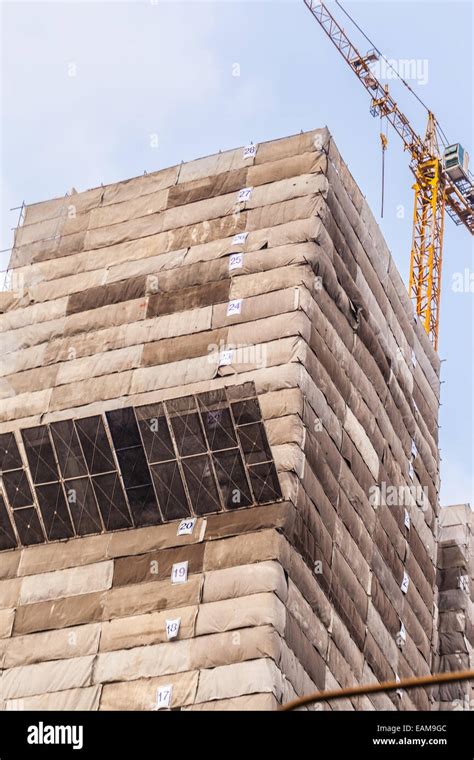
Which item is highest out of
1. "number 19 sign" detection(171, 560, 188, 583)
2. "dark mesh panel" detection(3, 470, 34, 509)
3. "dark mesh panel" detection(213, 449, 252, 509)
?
"dark mesh panel" detection(3, 470, 34, 509)

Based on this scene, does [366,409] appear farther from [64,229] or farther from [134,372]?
[64,229]

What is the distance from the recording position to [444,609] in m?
70.1

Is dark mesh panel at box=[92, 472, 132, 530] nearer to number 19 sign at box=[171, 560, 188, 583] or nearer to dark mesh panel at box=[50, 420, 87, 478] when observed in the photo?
dark mesh panel at box=[50, 420, 87, 478]

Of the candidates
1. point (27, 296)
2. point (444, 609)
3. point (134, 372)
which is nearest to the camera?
point (134, 372)

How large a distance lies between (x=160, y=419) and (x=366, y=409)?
399 inches

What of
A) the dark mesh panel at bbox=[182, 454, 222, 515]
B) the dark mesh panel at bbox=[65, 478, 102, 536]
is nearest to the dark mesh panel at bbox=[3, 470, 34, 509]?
the dark mesh panel at bbox=[65, 478, 102, 536]

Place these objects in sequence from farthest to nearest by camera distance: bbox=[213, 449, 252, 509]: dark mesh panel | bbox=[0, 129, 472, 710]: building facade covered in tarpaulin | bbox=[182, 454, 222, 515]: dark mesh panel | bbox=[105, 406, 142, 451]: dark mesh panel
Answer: bbox=[105, 406, 142, 451]: dark mesh panel < bbox=[182, 454, 222, 515]: dark mesh panel < bbox=[213, 449, 252, 509]: dark mesh panel < bbox=[0, 129, 472, 710]: building facade covered in tarpaulin

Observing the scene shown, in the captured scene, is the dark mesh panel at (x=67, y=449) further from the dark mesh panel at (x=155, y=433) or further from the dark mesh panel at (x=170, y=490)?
the dark mesh panel at (x=170, y=490)

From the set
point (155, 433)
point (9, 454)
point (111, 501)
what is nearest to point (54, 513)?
point (111, 501)

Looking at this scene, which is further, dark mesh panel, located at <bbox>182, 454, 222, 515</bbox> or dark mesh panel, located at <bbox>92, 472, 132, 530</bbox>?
dark mesh panel, located at <bbox>92, 472, 132, 530</bbox>

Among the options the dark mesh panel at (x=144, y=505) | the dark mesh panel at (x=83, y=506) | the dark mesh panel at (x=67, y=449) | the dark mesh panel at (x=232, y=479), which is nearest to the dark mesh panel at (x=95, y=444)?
the dark mesh panel at (x=67, y=449)

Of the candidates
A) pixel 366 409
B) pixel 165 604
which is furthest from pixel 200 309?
pixel 165 604

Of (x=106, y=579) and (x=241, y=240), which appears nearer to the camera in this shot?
(x=106, y=579)

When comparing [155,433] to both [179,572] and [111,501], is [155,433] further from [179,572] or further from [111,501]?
[179,572]
